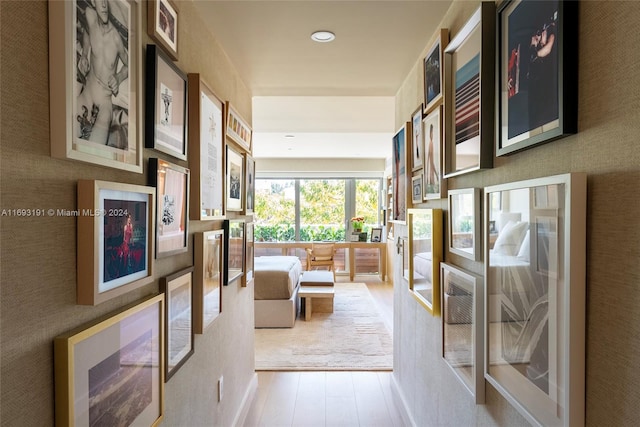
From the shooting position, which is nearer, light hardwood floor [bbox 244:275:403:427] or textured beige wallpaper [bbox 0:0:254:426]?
textured beige wallpaper [bbox 0:0:254:426]

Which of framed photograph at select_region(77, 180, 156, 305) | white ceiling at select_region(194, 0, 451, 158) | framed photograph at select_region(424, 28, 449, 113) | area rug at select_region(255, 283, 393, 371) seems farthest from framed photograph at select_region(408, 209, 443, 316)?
area rug at select_region(255, 283, 393, 371)

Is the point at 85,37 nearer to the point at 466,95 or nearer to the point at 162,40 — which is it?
the point at 162,40

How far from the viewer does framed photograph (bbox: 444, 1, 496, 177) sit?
1.28 metres

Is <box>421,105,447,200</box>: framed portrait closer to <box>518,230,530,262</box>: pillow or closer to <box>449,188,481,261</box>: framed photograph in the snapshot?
<box>449,188,481,261</box>: framed photograph

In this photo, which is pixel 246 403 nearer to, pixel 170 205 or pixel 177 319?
pixel 177 319

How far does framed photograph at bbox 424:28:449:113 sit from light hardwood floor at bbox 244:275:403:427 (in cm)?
211

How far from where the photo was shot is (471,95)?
1427mm

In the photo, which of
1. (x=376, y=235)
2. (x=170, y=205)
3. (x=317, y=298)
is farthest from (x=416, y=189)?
(x=376, y=235)

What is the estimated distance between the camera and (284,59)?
7.87 feet

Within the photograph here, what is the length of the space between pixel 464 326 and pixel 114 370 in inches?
46.4

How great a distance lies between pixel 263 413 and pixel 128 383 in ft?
6.67

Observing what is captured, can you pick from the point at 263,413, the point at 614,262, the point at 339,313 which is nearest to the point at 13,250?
the point at 614,262

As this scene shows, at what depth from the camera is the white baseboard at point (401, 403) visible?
8.33 ft

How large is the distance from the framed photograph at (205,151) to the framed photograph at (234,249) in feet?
0.60
